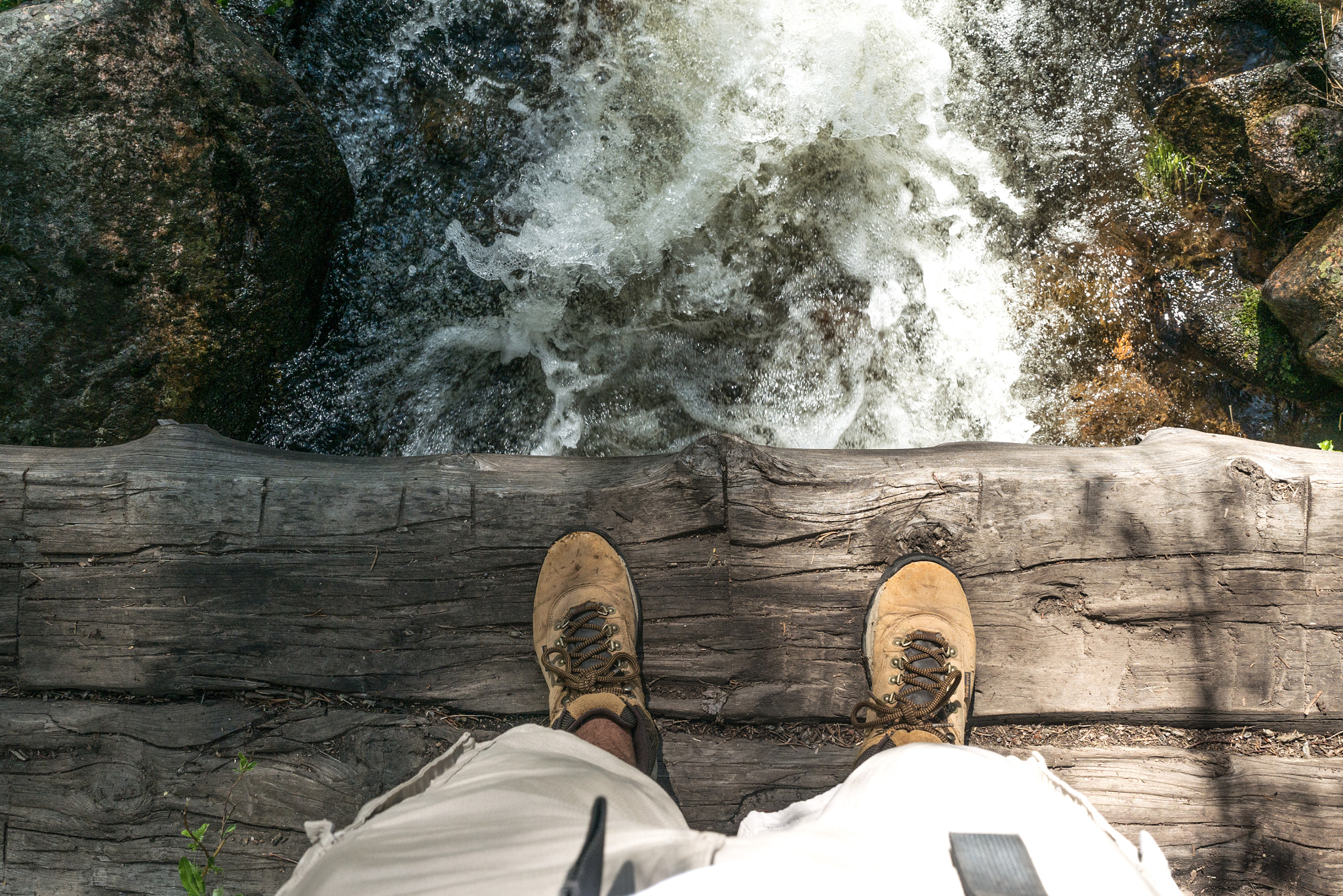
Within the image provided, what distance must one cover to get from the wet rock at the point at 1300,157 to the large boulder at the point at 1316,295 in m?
0.10

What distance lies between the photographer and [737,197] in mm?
3256

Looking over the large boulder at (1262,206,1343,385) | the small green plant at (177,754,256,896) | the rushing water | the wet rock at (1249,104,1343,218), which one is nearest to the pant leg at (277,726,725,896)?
the small green plant at (177,754,256,896)

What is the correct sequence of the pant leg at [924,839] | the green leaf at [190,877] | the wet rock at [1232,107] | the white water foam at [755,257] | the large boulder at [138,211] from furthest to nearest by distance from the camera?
the white water foam at [755,257]
the wet rock at [1232,107]
the large boulder at [138,211]
the green leaf at [190,877]
the pant leg at [924,839]

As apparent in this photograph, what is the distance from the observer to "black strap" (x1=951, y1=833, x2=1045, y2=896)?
108 cm

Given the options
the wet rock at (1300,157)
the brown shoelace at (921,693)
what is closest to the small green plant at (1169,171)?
the wet rock at (1300,157)

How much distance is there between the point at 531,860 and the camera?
1128mm

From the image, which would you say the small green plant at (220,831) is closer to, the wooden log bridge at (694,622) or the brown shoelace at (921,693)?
the wooden log bridge at (694,622)

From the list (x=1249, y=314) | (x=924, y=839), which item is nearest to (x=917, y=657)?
(x=924, y=839)

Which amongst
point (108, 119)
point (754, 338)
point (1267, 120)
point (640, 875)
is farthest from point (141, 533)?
point (1267, 120)

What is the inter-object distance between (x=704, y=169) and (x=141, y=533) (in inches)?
104

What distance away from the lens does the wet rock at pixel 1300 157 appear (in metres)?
2.90

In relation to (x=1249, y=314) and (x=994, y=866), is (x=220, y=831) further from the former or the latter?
(x=1249, y=314)

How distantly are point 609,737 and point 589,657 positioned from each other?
0.23 meters

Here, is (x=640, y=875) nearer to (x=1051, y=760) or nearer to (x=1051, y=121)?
(x=1051, y=760)
